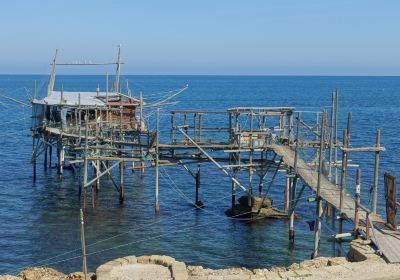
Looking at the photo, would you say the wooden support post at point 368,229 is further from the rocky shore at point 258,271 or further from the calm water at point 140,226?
the calm water at point 140,226

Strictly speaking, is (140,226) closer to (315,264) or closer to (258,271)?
(258,271)

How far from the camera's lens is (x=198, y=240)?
2805cm

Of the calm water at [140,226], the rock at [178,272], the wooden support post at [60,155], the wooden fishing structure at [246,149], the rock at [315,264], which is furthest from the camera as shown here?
the wooden support post at [60,155]

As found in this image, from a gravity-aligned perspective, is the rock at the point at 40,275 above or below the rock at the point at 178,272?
below

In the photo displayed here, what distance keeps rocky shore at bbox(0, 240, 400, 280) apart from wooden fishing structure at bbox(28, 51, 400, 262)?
69cm

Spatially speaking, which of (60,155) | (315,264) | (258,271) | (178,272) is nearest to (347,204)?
(315,264)

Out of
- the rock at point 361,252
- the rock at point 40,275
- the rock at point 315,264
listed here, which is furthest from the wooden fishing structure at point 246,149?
the rock at point 40,275

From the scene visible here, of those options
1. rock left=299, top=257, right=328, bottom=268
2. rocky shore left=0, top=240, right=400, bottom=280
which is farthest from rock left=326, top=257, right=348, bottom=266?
rock left=299, top=257, right=328, bottom=268

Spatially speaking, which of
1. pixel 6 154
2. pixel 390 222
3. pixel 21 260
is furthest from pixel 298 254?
pixel 6 154

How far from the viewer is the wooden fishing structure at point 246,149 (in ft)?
70.7

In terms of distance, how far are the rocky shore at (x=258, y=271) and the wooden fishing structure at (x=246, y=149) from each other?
2.25 ft

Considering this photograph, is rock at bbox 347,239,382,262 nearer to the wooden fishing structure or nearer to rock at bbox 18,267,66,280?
the wooden fishing structure

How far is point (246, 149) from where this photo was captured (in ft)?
96.2

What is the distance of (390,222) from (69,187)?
2386 cm
